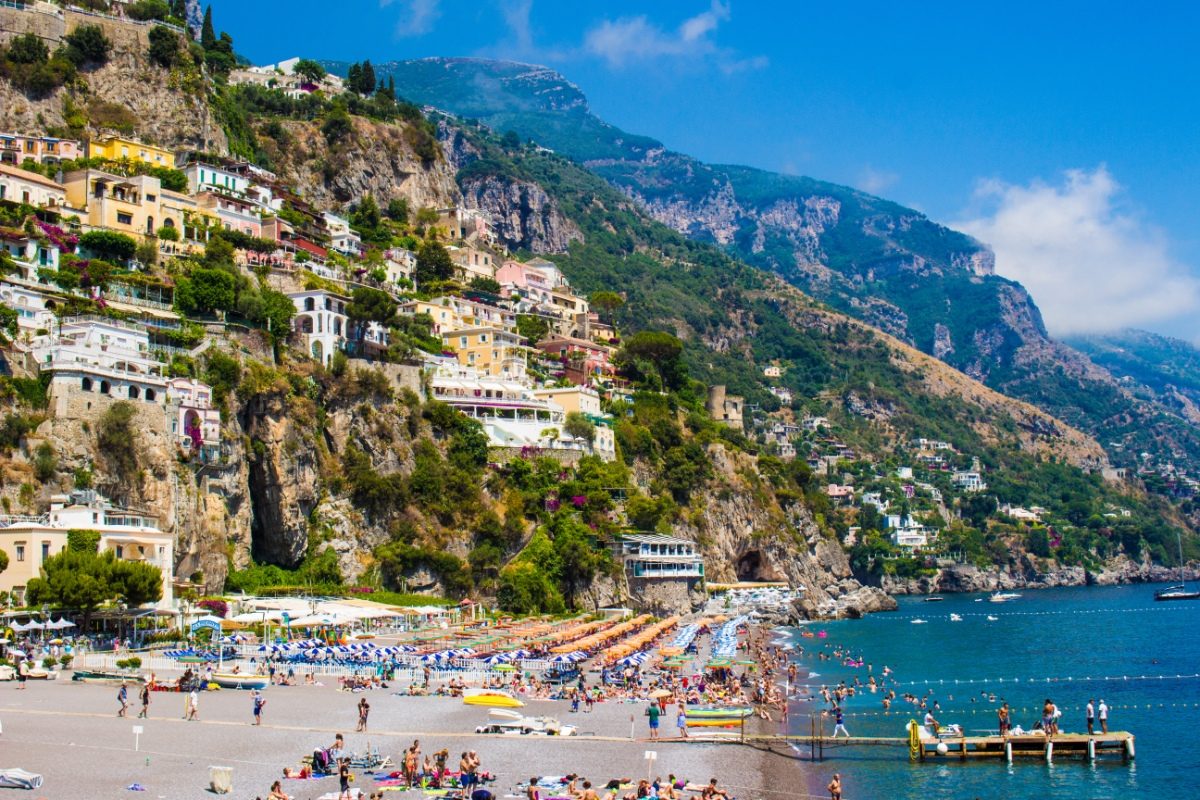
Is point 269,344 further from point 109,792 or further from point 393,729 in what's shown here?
point 109,792

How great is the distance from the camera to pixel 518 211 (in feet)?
598

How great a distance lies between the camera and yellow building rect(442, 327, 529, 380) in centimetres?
8719

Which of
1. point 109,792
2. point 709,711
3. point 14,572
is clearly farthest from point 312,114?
point 109,792

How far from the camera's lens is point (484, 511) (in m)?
68.4

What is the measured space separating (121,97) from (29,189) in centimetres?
1923

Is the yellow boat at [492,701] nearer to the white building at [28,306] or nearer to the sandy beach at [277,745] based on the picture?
the sandy beach at [277,745]

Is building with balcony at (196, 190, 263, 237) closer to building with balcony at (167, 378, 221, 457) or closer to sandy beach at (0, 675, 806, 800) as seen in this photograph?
building with balcony at (167, 378, 221, 457)

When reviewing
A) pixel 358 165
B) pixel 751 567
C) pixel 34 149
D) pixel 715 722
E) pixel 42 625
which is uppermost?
pixel 358 165

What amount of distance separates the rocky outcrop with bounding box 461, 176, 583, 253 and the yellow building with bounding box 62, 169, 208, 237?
106 m

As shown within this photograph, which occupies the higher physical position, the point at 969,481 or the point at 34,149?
the point at 34,149

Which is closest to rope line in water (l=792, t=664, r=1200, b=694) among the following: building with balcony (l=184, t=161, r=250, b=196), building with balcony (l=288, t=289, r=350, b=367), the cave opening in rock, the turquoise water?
the turquoise water

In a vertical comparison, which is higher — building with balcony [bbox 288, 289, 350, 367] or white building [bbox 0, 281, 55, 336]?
building with balcony [bbox 288, 289, 350, 367]

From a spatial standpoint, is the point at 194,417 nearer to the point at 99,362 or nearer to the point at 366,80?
the point at 99,362

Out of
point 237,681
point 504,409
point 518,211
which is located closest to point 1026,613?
point 504,409
